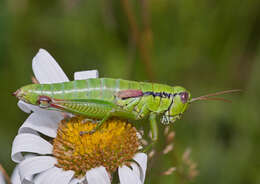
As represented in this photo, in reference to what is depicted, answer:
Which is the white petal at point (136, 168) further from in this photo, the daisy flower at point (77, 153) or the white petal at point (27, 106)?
the white petal at point (27, 106)

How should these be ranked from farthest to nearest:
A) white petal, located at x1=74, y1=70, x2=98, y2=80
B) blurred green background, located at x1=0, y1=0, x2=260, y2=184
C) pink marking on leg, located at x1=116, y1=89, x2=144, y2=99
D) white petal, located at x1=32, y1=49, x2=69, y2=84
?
blurred green background, located at x1=0, y1=0, x2=260, y2=184
white petal, located at x1=74, y1=70, x2=98, y2=80
white petal, located at x1=32, y1=49, x2=69, y2=84
pink marking on leg, located at x1=116, y1=89, x2=144, y2=99

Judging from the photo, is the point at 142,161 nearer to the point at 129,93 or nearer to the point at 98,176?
the point at 98,176

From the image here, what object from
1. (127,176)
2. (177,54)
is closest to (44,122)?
(127,176)

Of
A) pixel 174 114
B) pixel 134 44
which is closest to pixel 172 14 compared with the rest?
pixel 134 44

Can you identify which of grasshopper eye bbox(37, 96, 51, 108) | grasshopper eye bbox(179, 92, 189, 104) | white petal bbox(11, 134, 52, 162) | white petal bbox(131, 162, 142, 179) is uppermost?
grasshopper eye bbox(37, 96, 51, 108)

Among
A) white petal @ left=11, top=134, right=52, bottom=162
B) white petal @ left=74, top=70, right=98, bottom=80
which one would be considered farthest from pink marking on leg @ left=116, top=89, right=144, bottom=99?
white petal @ left=11, top=134, right=52, bottom=162

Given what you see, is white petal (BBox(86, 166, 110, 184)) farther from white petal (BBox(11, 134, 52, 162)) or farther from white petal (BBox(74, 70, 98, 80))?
white petal (BBox(74, 70, 98, 80))

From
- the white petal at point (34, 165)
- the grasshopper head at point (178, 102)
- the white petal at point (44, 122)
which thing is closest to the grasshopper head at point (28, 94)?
the white petal at point (44, 122)
